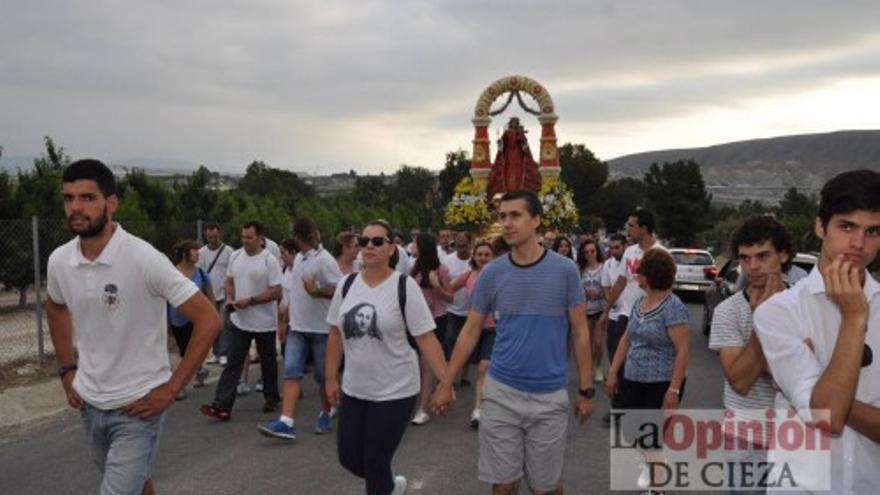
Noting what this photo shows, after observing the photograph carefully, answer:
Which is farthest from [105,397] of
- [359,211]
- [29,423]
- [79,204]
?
[359,211]

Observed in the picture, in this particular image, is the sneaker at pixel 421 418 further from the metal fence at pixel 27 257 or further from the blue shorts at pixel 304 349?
the metal fence at pixel 27 257

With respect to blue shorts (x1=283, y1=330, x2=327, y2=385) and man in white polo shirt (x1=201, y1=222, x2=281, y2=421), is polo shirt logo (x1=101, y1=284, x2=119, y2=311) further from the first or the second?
man in white polo shirt (x1=201, y1=222, x2=281, y2=421)

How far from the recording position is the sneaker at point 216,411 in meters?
8.17

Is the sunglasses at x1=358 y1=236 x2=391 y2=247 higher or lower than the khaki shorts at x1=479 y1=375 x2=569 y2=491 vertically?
higher

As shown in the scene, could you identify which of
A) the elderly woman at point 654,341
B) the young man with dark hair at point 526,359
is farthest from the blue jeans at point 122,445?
the elderly woman at point 654,341

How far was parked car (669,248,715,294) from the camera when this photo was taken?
21.2 meters

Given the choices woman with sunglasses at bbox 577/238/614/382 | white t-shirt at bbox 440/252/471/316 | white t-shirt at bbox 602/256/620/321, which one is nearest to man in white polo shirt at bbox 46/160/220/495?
white t-shirt at bbox 440/252/471/316

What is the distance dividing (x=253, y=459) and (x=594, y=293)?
4.93 m

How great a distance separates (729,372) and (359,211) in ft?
112

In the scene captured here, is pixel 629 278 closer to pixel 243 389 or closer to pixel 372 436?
pixel 372 436

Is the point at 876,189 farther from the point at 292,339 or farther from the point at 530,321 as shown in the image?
the point at 292,339

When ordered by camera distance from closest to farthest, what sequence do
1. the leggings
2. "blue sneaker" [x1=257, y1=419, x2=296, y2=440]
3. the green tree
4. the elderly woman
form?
the leggings, the elderly woman, "blue sneaker" [x1=257, y1=419, x2=296, y2=440], the green tree

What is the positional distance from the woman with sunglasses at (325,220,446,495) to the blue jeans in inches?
51.7

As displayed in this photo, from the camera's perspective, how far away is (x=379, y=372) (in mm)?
4914
